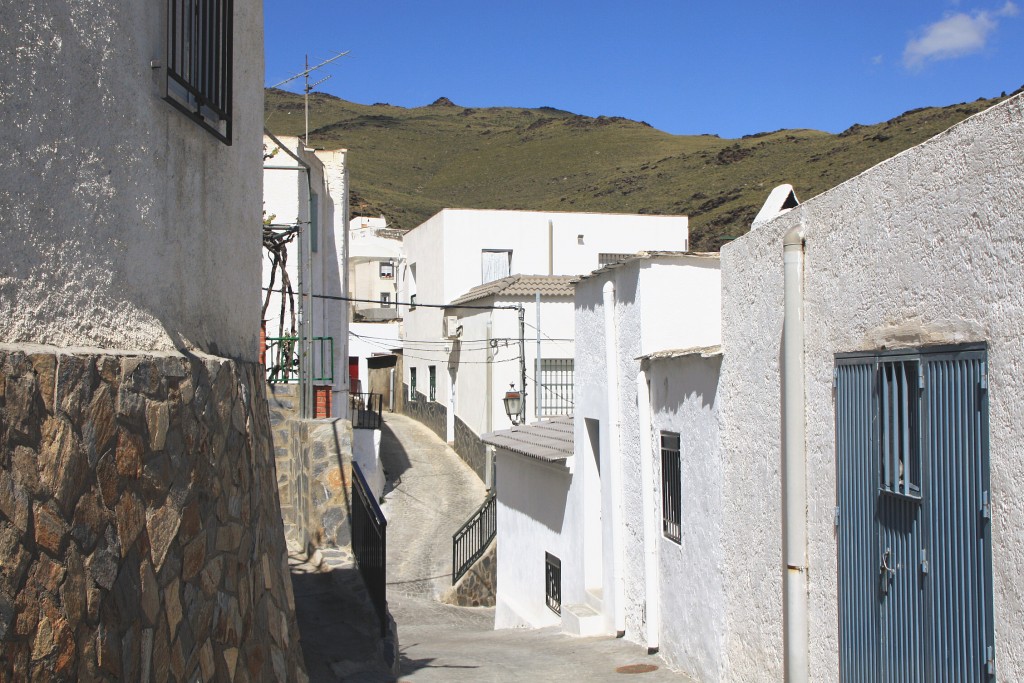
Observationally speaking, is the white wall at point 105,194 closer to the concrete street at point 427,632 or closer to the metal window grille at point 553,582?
the concrete street at point 427,632

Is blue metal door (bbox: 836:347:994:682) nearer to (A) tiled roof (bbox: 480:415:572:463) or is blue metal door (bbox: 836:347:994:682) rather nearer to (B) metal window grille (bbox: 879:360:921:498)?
(B) metal window grille (bbox: 879:360:921:498)

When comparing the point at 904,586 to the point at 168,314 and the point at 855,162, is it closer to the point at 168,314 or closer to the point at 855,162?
the point at 168,314

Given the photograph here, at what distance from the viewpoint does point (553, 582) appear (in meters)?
15.2

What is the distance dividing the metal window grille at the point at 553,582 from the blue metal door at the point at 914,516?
334 inches

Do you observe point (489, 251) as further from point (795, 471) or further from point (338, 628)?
point (795, 471)

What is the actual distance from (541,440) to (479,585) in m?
4.83

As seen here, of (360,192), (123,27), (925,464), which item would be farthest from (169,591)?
(360,192)

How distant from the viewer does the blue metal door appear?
16.6ft

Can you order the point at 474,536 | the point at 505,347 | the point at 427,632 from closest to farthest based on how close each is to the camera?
the point at 427,632
the point at 474,536
the point at 505,347

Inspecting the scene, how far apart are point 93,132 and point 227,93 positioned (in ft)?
6.60

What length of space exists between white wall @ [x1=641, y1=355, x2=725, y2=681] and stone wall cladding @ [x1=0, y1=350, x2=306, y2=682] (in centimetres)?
414

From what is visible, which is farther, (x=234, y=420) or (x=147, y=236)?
(x=234, y=420)

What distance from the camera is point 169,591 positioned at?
4660 mm

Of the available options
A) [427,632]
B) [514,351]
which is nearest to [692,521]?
[427,632]
